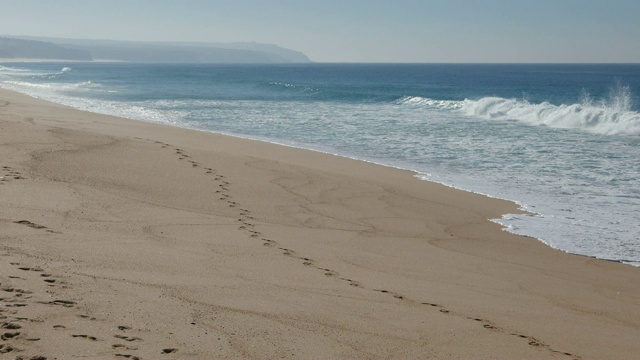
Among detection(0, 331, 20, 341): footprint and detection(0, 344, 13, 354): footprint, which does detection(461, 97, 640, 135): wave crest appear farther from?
detection(0, 344, 13, 354): footprint

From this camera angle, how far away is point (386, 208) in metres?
10.3

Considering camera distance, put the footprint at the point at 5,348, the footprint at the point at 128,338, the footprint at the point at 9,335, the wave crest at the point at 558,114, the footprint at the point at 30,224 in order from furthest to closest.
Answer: the wave crest at the point at 558,114, the footprint at the point at 30,224, the footprint at the point at 128,338, the footprint at the point at 9,335, the footprint at the point at 5,348

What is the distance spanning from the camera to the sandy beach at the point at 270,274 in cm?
461

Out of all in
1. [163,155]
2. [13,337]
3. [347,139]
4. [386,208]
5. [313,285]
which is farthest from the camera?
[347,139]

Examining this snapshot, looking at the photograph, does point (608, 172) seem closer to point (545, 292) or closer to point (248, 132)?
point (545, 292)

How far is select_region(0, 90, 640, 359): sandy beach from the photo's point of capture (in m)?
4.61

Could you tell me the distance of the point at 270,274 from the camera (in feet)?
20.3

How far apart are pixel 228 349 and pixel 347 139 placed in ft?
52.9

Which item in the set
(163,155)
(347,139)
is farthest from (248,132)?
(163,155)

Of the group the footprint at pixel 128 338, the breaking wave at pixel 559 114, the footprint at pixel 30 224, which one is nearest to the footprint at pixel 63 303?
the footprint at pixel 128 338

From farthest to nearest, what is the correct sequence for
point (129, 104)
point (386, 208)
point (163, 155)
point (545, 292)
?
point (129, 104) → point (163, 155) → point (386, 208) → point (545, 292)

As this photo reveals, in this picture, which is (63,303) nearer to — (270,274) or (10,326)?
(10,326)

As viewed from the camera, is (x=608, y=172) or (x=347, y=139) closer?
(x=608, y=172)

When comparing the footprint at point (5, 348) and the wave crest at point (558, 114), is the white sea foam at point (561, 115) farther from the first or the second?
the footprint at point (5, 348)
